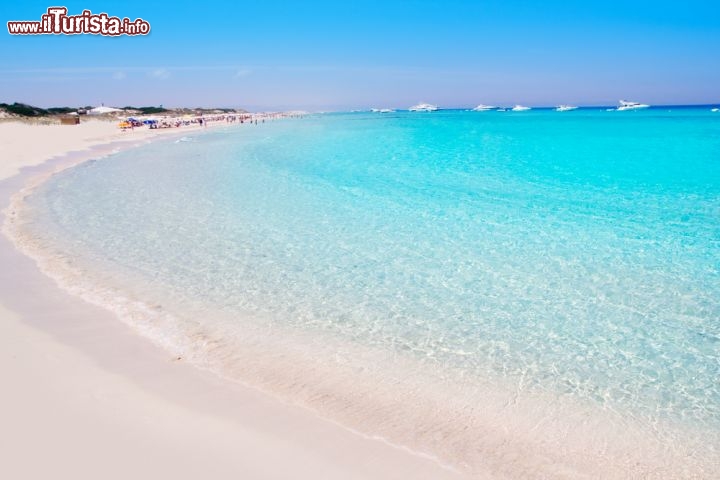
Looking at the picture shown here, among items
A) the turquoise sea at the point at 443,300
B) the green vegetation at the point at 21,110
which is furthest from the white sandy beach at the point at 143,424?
the green vegetation at the point at 21,110

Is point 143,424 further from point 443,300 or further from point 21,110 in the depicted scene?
point 21,110

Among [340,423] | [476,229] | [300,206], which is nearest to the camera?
[340,423]

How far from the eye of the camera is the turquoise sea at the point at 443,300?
17.2 ft

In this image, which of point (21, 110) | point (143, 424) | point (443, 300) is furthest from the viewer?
point (21, 110)

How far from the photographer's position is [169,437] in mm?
4590

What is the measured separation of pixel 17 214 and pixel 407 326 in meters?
12.4

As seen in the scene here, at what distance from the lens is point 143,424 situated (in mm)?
4770

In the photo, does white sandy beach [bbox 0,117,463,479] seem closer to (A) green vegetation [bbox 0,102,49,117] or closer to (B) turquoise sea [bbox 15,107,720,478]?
(B) turquoise sea [bbox 15,107,720,478]

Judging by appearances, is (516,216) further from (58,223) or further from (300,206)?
(58,223)

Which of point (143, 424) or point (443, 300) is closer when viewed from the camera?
point (143, 424)

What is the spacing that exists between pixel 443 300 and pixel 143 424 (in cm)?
480

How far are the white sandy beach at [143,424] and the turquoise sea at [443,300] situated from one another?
0.36 m

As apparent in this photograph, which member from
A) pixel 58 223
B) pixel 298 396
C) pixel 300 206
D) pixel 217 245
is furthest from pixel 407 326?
pixel 58 223

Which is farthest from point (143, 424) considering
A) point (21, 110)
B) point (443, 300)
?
point (21, 110)
